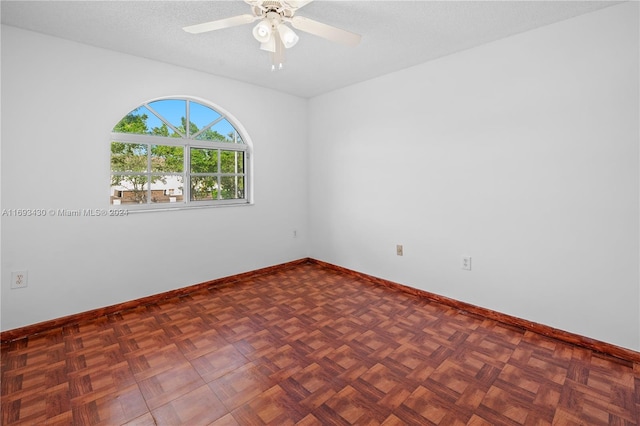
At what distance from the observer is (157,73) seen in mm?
2990

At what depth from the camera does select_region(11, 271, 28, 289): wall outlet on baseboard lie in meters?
2.35

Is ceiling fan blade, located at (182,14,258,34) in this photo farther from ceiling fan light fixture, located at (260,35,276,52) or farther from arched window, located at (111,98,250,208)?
arched window, located at (111,98,250,208)

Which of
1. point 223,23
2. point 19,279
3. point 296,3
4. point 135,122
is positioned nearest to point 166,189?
point 135,122


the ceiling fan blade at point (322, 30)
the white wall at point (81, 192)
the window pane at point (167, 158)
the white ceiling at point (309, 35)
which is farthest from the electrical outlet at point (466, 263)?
the window pane at point (167, 158)

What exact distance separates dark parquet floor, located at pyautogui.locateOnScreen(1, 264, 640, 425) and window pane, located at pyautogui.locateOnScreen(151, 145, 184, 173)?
4.70 feet

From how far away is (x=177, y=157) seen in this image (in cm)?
329

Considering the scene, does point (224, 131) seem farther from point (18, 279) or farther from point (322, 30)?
point (18, 279)

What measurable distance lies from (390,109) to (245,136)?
1.76 meters

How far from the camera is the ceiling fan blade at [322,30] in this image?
1767mm

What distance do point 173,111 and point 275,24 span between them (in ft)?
6.26

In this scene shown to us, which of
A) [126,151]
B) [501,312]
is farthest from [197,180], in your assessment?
[501,312]

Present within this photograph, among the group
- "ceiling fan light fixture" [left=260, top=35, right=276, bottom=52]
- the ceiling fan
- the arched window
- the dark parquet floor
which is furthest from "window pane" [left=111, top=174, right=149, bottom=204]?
"ceiling fan light fixture" [left=260, top=35, right=276, bottom=52]

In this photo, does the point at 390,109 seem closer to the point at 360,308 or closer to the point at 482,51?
the point at 482,51

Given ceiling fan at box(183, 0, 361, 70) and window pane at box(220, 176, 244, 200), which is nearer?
ceiling fan at box(183, 0, 361, 70)
